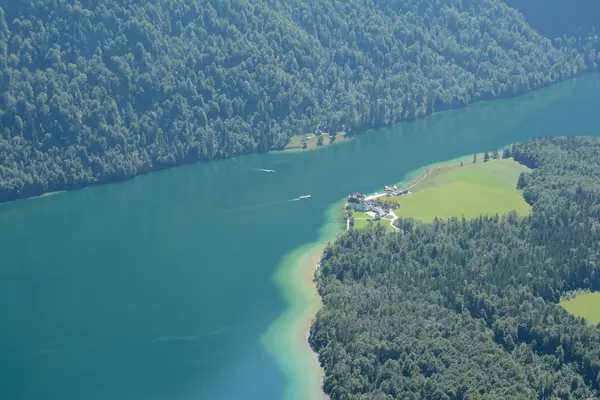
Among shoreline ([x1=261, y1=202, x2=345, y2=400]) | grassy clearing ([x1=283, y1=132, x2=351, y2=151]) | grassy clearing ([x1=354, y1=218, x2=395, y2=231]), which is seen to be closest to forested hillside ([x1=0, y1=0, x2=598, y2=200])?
grassy clearing ([x1=283, y1=132, x2=351, y2=151])

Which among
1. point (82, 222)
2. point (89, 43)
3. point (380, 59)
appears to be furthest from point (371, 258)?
point (380, 59)

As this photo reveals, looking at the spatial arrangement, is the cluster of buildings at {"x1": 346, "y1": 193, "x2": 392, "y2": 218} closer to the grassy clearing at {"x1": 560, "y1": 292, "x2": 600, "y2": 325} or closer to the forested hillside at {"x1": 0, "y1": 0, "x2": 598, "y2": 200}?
the forested hillside at {"x1": 0, "y1": 0, "x2": 598, "y2": 200}

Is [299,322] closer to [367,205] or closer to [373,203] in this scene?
[367,205]

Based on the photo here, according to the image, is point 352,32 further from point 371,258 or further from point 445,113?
point 371,258

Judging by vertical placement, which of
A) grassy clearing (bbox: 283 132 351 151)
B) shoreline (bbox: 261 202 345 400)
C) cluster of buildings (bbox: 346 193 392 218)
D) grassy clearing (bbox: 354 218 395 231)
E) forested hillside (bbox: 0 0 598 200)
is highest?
forested hillside (bbox: 0 0 598 200)

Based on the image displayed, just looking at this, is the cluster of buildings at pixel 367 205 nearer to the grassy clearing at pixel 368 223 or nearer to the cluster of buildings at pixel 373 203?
the cluster of buildings at pixel 373 203

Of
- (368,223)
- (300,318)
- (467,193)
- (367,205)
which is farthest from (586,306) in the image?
(467,193)
